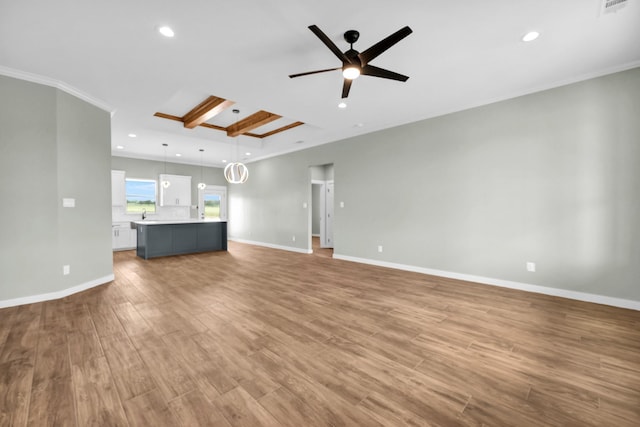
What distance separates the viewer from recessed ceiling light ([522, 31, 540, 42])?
2.52m

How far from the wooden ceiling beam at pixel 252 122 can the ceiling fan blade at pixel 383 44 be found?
3105mm

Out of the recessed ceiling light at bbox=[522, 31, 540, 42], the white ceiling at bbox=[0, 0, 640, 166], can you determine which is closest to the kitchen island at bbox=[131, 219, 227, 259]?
the white ceiling at bbox=[0, 0, 640, 166]

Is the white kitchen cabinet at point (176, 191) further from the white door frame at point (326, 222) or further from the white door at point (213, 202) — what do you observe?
the white door frame at point (326, 222)

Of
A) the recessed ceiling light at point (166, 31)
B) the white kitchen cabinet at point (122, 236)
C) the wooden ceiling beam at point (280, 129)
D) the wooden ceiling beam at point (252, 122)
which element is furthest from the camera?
the white kitchen cabinet at point (122, 236)

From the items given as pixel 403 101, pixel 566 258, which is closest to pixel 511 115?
pixel 403 101

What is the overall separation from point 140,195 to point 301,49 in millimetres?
7896

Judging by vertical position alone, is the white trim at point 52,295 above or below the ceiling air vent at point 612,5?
below

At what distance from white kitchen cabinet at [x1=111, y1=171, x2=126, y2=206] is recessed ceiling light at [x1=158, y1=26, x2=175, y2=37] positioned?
687cm

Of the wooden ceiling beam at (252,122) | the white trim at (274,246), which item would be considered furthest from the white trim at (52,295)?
the white trim at (274,246)

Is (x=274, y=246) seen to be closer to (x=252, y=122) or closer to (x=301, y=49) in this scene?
(x=252, y=122)

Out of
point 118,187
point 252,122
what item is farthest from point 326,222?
point 118,187

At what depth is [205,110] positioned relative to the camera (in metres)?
4.67

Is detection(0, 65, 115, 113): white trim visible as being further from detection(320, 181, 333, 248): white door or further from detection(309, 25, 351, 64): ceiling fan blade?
detection(320, 181, 333, 248): white door

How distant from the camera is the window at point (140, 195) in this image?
797 centimetres
